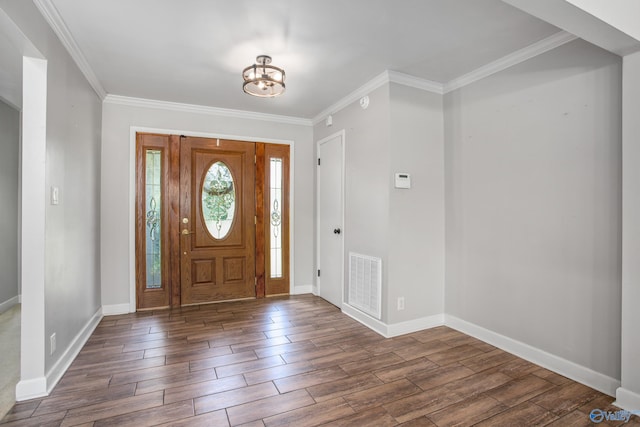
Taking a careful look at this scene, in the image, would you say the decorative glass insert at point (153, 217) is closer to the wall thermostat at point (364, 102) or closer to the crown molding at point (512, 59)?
the wall thermostat at point (364, 102)

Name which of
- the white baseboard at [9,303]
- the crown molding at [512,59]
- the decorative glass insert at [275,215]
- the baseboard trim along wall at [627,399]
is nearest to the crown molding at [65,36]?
the decorative glass insert at [275,215]

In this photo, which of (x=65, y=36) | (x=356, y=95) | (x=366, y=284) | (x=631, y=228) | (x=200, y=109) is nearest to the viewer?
(x=631, y=228)

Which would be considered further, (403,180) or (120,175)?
(120,175)

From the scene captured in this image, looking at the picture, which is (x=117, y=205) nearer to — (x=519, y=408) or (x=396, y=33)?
(x=396, y=33)

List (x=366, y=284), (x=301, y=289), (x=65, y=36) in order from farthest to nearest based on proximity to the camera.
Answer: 1. (x=301, y=289)
2. (x=366, y=284)
3. (x=65, y=36)

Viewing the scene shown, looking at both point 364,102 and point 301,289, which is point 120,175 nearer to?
point 301,289

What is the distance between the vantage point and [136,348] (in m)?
2.92

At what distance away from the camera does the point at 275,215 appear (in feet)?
15.2

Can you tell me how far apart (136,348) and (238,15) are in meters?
2.93

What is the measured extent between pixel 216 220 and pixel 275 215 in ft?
2.69

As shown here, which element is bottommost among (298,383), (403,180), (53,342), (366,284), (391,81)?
(298,383)

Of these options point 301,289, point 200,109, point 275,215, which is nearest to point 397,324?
point 301,289

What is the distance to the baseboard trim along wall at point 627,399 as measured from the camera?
6.42ft

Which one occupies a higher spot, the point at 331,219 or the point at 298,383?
the point at 331,219
